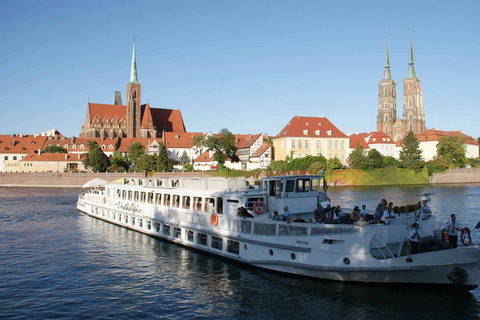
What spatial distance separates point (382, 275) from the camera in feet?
53.6

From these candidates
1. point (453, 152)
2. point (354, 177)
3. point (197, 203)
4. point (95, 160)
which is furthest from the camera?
point (95, 160)

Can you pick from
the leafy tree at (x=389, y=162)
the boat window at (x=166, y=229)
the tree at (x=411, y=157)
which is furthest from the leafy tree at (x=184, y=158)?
the boat window at (x=166, y=229)

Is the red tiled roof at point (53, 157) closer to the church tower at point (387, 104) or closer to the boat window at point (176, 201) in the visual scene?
the boat window at point (176, 201)

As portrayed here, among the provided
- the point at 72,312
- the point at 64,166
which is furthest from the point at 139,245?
the point at 64,166

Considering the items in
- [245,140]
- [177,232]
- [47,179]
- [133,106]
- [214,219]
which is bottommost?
[177,232]

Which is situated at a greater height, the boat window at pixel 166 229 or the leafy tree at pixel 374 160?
the leafy tree at pixel 374 160

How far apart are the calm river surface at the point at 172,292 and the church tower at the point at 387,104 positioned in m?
163

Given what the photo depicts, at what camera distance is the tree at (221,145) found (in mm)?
104762

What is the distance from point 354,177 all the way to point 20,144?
102 meters

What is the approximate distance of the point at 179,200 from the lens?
2620 centimetres

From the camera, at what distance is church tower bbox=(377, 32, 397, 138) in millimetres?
180500

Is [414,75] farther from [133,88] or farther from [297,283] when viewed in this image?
[297,283]

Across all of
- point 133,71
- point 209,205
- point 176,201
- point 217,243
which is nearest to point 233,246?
point 217,243

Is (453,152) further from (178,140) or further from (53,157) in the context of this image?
(53,157)
